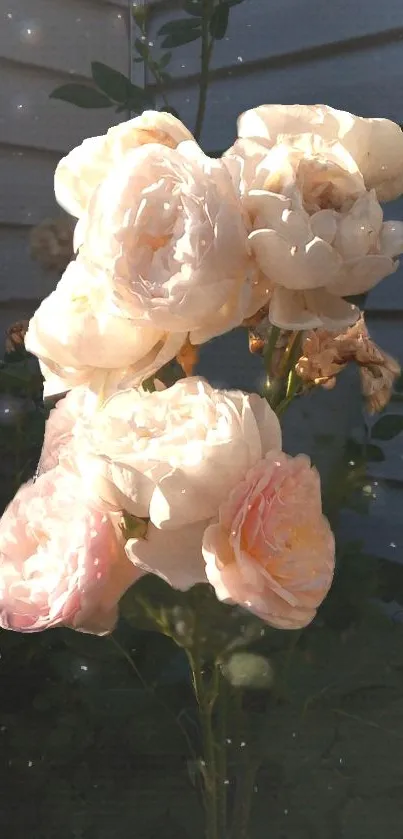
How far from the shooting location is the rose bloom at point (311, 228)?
0.45 metres

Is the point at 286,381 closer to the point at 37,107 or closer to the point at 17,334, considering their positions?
the point at 17,334

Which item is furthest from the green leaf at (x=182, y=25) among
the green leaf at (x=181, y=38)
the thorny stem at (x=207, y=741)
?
the thorny stem at (x=207, y=741)

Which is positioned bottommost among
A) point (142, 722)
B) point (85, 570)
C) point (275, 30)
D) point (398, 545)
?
point (142, 722)

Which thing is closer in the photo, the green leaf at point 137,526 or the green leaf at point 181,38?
the green leaf at point 137,526

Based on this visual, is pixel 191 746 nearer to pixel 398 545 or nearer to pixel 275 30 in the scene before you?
pixel 398 545

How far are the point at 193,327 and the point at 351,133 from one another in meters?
0.15

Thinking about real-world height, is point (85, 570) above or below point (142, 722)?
above

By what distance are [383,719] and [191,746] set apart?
181 mm

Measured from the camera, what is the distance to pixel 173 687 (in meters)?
0.80

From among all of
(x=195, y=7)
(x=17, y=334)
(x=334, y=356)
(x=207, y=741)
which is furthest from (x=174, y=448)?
(x=195, y=7)

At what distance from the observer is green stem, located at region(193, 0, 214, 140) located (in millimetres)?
806

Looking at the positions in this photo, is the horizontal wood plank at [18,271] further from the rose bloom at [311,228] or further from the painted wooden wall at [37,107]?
the rose bloom at [311,228]

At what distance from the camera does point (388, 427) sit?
2.59 ft

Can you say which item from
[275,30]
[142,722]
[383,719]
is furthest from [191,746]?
[275,30]
